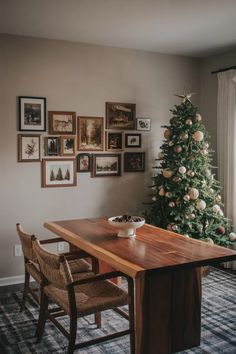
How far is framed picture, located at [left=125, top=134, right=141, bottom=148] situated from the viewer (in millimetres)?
5125

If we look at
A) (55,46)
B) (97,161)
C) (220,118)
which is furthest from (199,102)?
(55,46)

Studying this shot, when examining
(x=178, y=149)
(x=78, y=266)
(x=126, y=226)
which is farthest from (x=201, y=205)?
(x=78, y=266)

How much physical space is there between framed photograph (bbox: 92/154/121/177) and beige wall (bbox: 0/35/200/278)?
0.32 feet

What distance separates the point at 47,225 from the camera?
3926 millimetres

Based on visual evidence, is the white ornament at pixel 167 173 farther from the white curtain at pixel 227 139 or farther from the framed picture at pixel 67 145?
the framed picture at pixel 67 145

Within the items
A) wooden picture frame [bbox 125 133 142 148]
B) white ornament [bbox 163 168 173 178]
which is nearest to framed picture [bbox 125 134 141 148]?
wooden picture frame [bbox 125 133 142 148]

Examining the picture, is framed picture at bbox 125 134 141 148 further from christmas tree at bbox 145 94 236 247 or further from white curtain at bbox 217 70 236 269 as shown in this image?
white curtain at bbox 217 70 236 269

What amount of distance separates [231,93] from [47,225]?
2.67 meters

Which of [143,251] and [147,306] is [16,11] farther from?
[147,306]

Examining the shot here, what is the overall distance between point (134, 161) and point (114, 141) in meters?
0.36

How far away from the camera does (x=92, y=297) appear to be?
2.95 meters

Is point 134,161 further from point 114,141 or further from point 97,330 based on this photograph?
point 97,330

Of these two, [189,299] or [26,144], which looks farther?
[26,144]

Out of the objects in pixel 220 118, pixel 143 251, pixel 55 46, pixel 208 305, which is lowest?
pixel 208 305
